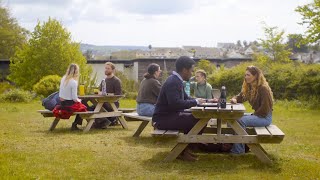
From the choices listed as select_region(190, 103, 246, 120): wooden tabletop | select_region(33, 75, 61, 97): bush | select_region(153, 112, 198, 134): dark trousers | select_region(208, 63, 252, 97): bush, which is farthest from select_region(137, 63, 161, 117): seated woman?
select_region(33, 75, 61, 97): bush

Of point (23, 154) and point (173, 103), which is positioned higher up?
point (173, 103)

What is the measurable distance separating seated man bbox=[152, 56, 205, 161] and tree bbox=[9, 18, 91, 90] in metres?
20.8

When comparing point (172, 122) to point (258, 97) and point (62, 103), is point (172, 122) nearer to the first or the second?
point (258, 97)

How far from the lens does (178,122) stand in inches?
312

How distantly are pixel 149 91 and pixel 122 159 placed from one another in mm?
2713

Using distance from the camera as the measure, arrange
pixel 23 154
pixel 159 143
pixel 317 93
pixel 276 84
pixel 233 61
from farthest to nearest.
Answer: pixel 233 61
pixel 276 84
pixel 317 93
pixel 159 143
pixel 23 154

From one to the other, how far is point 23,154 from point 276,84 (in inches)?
643

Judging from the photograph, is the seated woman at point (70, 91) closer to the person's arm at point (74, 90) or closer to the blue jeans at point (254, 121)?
the person's arm at point (74, 90)

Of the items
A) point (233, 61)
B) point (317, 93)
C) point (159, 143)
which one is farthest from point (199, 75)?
point (233, 61)

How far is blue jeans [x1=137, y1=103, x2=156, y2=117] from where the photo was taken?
1035 centimetres

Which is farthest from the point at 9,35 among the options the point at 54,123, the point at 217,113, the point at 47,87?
the point at 217,113

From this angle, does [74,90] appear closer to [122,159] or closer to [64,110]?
[64,110]

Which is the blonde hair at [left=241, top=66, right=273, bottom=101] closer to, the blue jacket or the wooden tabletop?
the wooden tabletop

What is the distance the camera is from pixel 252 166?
7492mm
